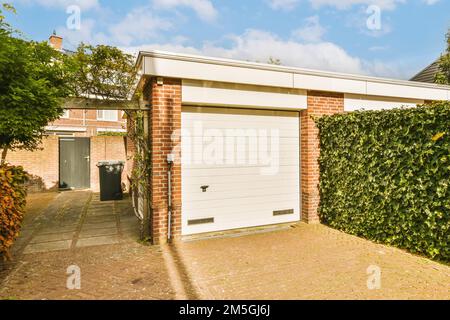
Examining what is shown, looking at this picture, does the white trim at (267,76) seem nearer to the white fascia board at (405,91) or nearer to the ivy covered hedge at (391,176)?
the white fascia board at (405,91)

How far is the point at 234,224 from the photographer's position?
5.86 metres

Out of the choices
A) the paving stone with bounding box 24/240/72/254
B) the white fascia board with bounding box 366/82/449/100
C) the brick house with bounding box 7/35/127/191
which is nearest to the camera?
the paving stone with bounding box 24/240/72/254

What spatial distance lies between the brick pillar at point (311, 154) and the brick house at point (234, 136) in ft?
0.08

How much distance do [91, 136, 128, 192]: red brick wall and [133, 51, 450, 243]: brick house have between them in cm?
750

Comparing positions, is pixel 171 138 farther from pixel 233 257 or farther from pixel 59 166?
pixel 59 166

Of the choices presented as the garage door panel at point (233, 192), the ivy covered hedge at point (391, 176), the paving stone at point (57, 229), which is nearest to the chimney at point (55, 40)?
the paving stone at point (57, 229)

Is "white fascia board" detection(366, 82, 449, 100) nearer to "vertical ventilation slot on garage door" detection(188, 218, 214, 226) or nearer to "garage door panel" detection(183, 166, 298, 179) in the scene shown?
"garage door panel" detection(183, 166, 298, 179)

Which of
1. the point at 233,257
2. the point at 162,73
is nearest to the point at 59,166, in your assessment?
the point at 162,73

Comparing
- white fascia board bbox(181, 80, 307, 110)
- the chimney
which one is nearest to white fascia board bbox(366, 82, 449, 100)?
white fascia board bbox(181, 80, 307, 110)

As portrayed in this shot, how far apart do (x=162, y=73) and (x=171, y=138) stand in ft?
3.82

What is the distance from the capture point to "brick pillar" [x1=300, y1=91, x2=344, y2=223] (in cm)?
628

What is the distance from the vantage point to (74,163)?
11.9 metres

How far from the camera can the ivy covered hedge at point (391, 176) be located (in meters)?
4.10

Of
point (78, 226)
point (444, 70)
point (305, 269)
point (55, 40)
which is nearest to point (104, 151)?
point (78, 226)
